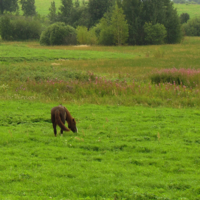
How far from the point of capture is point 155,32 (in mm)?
85312

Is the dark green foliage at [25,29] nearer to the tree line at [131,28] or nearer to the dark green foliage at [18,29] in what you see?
the dark green foliage at [18,29]

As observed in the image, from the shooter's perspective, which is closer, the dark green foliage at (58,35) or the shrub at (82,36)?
the dark green foliage at (58,35)

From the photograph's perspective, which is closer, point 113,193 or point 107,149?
point 113,193

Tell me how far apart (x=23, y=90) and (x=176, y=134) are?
13.0m

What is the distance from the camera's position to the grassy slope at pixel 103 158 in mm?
5859

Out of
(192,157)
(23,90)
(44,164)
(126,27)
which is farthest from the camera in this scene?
(126,27)

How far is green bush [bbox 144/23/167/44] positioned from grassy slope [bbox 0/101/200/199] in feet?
256

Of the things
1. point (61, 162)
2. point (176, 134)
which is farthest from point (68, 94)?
point (61, 162)

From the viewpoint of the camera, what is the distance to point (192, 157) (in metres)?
7.79

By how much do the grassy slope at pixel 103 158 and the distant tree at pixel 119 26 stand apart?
75644 millimetres

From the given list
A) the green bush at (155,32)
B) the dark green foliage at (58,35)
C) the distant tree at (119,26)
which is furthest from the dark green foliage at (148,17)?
the dark green foliage at (58,35)

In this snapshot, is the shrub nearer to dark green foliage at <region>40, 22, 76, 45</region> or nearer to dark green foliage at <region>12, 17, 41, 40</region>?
dark green foliage at <region>40, 22, 76, 45</region>

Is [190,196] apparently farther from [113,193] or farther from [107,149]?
[107,149]

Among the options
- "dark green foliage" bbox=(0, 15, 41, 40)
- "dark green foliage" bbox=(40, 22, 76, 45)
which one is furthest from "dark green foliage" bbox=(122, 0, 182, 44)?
"dark green foliage" bbox=(0, 15, 41, 40)
